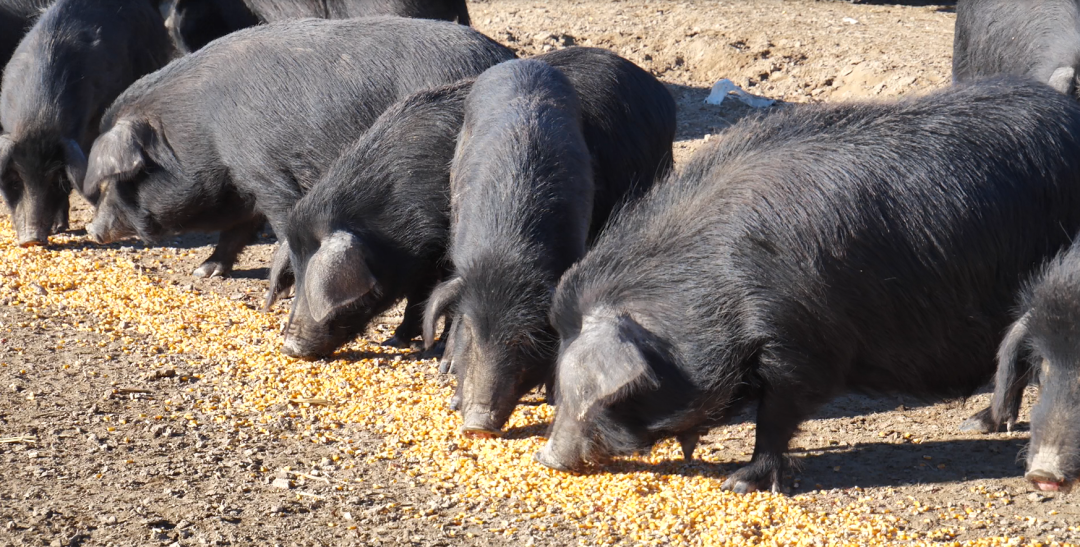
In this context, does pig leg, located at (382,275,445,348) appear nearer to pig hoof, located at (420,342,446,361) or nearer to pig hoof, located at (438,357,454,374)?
pig hoof, located at (420,342,446,361)

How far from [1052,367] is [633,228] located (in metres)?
1.50

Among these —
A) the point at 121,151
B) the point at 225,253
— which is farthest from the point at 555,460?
the point at 121,151

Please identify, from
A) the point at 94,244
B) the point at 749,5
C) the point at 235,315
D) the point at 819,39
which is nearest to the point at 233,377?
the point at 235,315

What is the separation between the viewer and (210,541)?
3689mm

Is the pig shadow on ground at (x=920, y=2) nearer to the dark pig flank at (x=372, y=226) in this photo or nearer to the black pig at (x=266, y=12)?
the black pig at (x=266, y=12)

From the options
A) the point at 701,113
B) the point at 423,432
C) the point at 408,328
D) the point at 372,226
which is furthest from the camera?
the point at 701,113

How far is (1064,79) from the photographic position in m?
6.21

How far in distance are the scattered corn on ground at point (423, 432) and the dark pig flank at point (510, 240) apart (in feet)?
0.86

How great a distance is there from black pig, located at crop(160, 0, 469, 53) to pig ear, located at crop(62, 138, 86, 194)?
1.67 meters

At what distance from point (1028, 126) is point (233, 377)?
353 centimetres

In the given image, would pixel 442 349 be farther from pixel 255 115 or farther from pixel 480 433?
pixel 255 115

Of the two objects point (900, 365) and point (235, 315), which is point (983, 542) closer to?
point (900, 365)

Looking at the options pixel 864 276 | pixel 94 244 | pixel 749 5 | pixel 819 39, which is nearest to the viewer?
pixel 864 276

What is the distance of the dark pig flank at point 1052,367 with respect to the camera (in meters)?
Answer: 3.63
